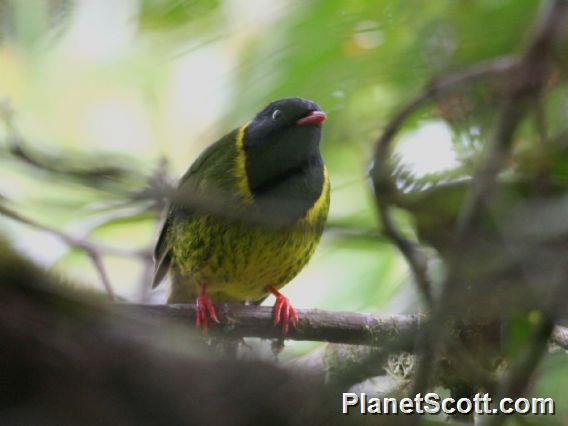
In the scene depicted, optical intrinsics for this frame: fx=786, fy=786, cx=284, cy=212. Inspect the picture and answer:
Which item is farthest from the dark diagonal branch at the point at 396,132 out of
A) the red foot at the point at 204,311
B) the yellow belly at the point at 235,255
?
the yellow belly at the point at 235,255

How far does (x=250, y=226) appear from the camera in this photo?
126 inches

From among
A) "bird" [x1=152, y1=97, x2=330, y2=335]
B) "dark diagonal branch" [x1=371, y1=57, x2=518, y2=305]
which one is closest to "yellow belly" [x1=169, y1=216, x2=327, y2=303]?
"bird" [x1=152, y1=97, x2=330, y2=335]

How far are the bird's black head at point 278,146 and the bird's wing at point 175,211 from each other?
7.2 inches

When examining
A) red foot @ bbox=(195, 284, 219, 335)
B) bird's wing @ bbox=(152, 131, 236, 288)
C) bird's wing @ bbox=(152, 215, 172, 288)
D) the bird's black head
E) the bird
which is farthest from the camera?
bird's wing @ bbox=(152, 215, 172, 288)

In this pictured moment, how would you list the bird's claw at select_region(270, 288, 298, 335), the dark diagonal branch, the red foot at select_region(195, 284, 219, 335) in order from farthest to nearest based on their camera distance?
the bird's claw at select_region(270, 288, 298, 335)
the red foot at select_region(195, 284, 219, 335)
the dark diagonal branch

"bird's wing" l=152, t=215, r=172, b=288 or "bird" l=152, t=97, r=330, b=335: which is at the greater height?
"bird" l=152, t=97, r=330, b=335

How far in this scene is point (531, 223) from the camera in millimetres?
917

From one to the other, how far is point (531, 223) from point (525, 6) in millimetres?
246

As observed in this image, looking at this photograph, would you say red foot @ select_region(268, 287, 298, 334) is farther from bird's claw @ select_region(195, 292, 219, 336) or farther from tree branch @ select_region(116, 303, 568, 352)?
bird's claw @ select_region(195, 292, 219, 336)

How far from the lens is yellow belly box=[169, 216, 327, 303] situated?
3.40 meters

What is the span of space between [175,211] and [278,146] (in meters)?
0.60

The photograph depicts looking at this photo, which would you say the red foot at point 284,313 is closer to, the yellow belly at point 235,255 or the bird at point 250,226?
the bird at point 250,226

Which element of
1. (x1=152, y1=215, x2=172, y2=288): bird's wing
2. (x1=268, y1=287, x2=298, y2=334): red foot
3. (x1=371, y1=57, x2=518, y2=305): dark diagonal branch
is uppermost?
(x1=371, y1=57, x2=518, y2=305): dark diagonal branch

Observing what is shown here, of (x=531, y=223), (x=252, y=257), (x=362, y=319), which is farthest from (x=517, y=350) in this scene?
(x=252, y=257)
